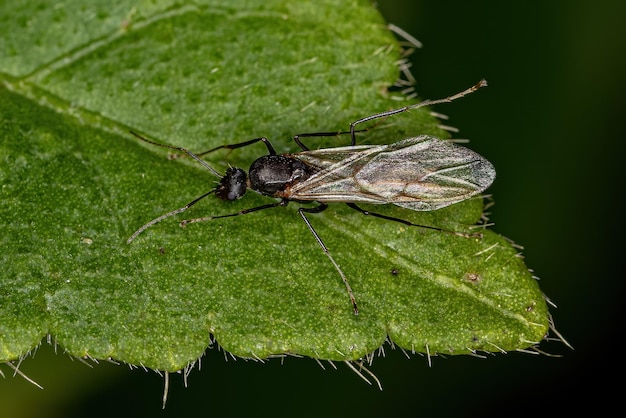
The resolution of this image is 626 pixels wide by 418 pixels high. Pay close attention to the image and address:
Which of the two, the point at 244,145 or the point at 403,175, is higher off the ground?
the point at 244,145

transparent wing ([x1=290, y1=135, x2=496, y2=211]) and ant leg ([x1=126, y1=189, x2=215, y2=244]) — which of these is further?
transparent wing ([x1=290, y1=135, x2=496, y2=211])

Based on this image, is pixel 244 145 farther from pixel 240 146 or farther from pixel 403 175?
pixel 403 175

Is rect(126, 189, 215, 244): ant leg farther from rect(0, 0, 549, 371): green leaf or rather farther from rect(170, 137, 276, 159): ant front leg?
rect(170, 137, 276, 159): ant front leg

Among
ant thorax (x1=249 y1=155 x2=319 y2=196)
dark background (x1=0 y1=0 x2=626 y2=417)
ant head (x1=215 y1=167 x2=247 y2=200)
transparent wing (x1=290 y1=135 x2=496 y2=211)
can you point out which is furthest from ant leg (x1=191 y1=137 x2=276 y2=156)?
dark background (x1=0 y1=0 x2=626 y2=417)

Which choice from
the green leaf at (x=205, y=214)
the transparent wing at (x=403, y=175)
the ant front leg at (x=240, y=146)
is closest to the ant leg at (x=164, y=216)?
the green leaf at (x=205, y=214)

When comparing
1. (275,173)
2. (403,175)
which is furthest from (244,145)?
(403,175)

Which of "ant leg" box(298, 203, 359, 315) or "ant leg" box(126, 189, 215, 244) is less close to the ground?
"ant leg" box(126, 189, 215, 244)

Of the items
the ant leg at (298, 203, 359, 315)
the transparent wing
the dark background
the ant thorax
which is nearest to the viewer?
the ant leg at (298, 203, 359, 315)
